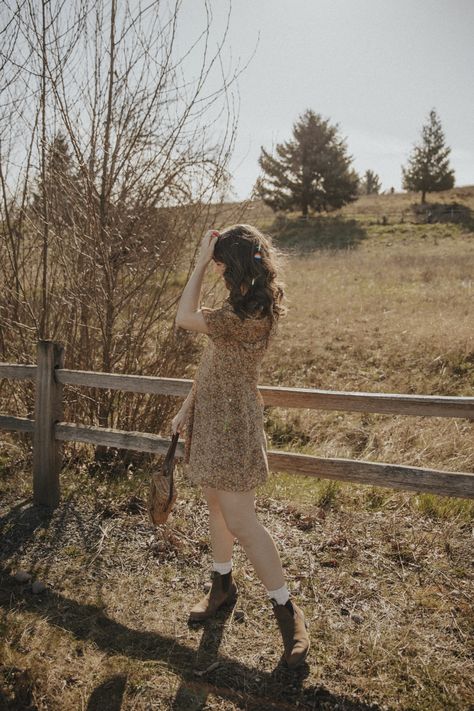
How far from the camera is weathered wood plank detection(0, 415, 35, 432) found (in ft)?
15.5

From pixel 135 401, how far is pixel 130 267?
1.40m

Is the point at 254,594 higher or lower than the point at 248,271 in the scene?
lower

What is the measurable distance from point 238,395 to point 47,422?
234 centimetres

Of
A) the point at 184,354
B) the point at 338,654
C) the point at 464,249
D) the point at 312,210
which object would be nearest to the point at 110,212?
the point at 184,354

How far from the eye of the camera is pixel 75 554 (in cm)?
394

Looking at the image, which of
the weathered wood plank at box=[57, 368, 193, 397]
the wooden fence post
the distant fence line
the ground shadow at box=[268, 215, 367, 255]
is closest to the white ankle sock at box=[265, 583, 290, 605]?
the weathered wood plank at box=[57, 368, 193, 397]

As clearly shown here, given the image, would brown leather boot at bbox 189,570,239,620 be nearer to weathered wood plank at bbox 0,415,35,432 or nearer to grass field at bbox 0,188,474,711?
grass field at bbox 0,188,474,711

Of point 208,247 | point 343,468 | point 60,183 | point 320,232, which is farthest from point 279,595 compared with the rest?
point 320,232

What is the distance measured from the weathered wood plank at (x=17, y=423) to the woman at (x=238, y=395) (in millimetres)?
2367

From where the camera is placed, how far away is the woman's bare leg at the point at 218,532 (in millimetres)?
3078

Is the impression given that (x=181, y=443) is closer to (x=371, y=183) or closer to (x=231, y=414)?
(x=231, y=414)

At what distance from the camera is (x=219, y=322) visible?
8.74 feet

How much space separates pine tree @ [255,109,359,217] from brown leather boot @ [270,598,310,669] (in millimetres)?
35736

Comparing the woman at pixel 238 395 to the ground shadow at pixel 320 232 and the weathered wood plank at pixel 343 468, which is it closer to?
the weathered wood plank at pixel 343 468
